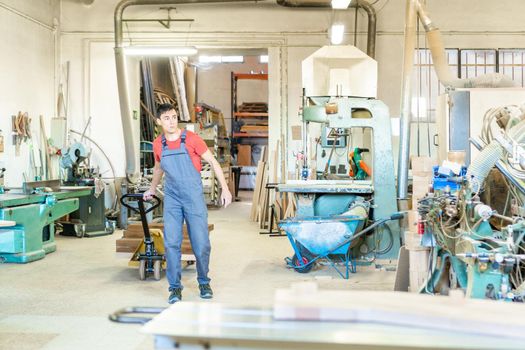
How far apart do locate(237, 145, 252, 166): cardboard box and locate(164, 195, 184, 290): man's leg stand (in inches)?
462

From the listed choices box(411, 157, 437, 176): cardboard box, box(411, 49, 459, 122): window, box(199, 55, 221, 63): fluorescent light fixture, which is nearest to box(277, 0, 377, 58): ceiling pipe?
box(411, 49, 459, 122): window

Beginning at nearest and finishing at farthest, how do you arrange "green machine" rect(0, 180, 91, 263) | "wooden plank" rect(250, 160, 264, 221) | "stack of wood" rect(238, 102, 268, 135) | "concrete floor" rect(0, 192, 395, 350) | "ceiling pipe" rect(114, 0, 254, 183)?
"concrete floor" rect(0, 192, 395, 350), "green machine" rect(0, 180, 91, 263), "ceiling pipe" rect(114, 0, 254, 183), "wooden plank" rect(250, 160, 264, 221), "stack of wood" rect(238, 102, 268, 135)

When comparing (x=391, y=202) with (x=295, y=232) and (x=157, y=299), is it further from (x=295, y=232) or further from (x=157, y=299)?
(x=157, y=299)

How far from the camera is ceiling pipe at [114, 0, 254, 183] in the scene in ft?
27.3

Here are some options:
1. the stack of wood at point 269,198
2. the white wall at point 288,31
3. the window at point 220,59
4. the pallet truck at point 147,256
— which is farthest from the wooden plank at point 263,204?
the window at point 220,59

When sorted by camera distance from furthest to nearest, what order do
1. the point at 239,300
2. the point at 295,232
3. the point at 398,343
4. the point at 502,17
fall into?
the point at 502,17 < the point at 295,232 < the point at 239,300 < the point at 398,343

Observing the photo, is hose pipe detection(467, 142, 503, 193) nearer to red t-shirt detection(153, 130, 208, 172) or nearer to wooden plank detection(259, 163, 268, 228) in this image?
red t-shirt detection(153, 130, 208, 172)

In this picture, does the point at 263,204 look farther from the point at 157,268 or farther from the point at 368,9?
the point at 157,268

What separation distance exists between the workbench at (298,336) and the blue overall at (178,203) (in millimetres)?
2771

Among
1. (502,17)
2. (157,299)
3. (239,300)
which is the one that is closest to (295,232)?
(239,300)

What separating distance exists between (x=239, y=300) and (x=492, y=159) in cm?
194

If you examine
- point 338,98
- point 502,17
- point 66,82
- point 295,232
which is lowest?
point 295,232

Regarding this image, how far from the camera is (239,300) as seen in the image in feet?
13.8

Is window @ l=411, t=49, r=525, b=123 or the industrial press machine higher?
window @ l=411, t=49, r=525, b=123
